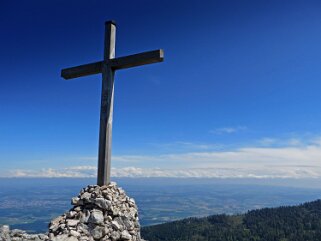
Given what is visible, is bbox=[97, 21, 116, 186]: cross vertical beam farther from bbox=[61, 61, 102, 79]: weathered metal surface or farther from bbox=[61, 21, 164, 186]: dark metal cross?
bbox=[61, 61, 102, 79]: weathered metal surface

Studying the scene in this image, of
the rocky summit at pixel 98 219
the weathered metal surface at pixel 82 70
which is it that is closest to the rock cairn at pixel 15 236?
the rocky summit at pixel 98 219

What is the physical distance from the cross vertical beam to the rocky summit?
1.22 feet

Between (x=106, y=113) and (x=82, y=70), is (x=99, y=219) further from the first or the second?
(x=82, y=70)

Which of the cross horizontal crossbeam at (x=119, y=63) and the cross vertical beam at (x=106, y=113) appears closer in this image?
the cross horizontal crossbeam at (x=119, y=63)

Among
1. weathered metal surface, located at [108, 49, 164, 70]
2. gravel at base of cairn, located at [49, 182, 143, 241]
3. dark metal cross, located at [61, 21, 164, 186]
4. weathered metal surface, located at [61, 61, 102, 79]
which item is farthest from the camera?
weathered metal surface, located at [61, 61, 102, 79]

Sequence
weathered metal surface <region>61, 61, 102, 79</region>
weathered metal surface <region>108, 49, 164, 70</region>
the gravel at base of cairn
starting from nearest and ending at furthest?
the gravel at base of cairn, weathered metal surface <region>108, 49, 164, 70</region>, weathered metal surface <region>61, 61, 102, 79</region>

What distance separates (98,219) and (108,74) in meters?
3.41

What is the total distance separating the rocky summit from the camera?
7.12 metres

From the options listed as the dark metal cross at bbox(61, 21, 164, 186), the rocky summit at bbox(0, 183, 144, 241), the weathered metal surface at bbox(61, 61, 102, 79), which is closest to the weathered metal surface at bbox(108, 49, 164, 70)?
the dark metal cross at bbox(61, 21, 164, 186)

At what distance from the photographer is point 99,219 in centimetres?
722

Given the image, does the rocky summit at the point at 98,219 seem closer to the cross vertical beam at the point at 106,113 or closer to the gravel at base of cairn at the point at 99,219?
the gravel at base of cairn at the point at 99,219

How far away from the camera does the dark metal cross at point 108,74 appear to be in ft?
26.1

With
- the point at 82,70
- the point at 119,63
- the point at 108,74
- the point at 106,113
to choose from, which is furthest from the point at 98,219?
the point at 82,70

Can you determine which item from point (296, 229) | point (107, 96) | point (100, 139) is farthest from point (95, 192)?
point (296, 229)
